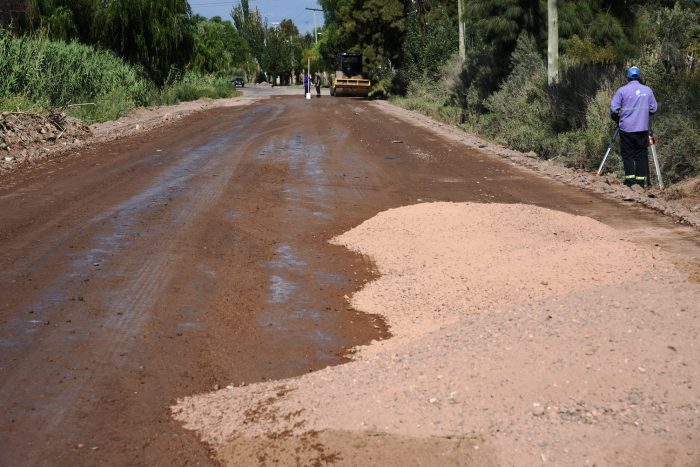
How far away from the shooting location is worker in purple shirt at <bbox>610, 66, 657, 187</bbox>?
1324 cm

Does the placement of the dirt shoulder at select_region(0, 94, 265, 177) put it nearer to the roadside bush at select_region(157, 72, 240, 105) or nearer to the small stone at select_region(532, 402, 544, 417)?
the small stone at select_region(532, 402, 544, 417)

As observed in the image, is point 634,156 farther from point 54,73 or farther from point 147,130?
point 54,73

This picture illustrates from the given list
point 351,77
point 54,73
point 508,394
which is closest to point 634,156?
point 508,394

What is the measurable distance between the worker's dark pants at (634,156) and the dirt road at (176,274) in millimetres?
952

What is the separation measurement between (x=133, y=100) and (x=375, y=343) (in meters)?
31.8

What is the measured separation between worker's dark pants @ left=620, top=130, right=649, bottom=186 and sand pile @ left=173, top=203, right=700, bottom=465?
6.77m

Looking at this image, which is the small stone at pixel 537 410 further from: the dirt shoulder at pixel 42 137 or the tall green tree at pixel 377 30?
the tall green tree at pixel 377 30

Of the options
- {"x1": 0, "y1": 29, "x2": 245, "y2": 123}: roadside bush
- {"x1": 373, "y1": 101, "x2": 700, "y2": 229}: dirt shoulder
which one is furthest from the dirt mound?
{"x1": 373, "y1": 101, "x2": 700, "y2": 229}: dirt shoulder

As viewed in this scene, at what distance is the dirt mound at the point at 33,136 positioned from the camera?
1781 centimetres

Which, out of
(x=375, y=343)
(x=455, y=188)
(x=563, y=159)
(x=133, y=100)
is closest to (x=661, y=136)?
(x=563, y=159)

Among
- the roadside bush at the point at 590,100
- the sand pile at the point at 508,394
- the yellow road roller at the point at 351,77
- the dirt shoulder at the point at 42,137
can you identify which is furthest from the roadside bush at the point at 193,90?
the sand pile at the point at 508,394

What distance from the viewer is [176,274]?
27.7 feet

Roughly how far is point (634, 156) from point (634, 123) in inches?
23.3

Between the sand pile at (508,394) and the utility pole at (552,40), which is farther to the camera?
the utility pole at (552,40)
